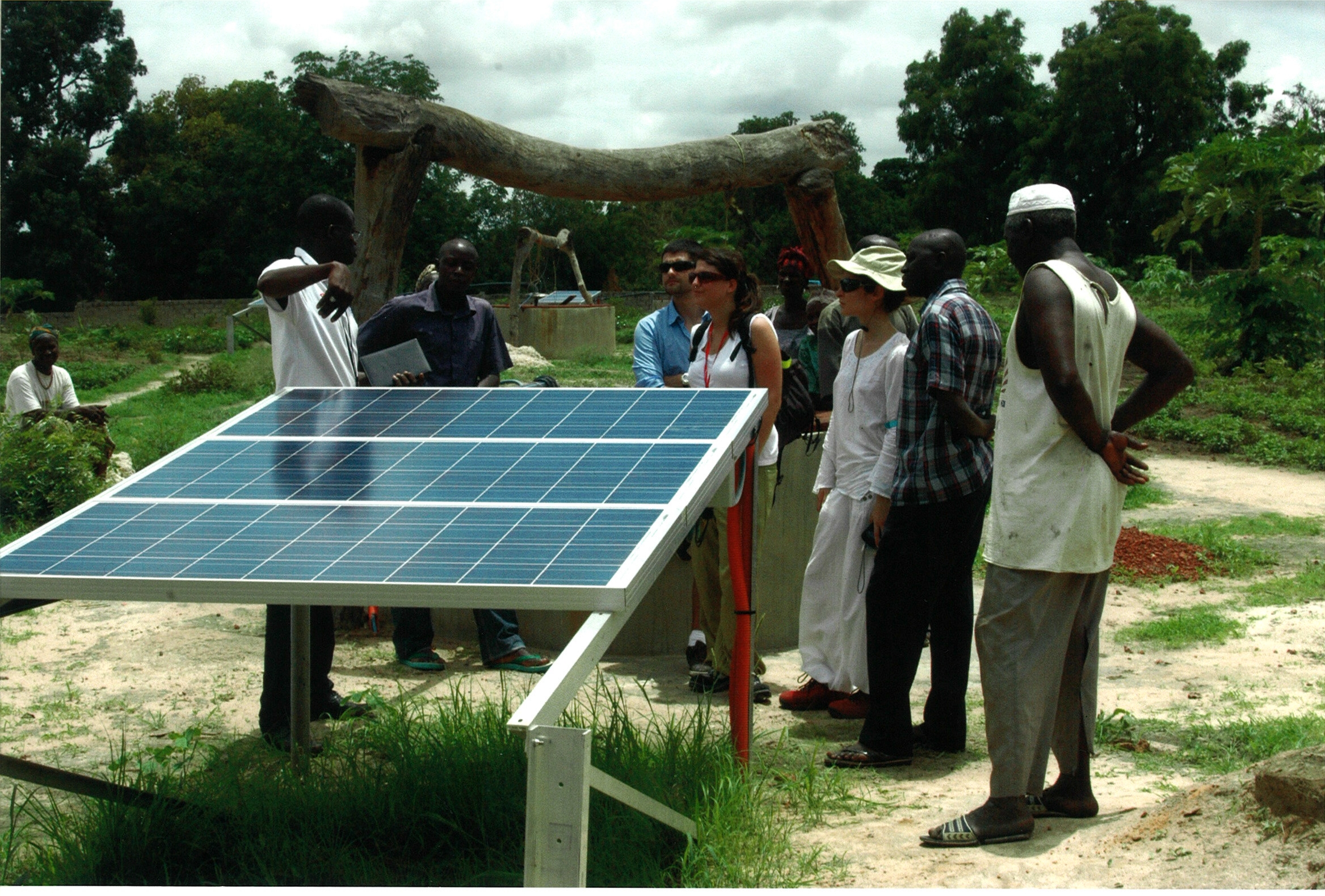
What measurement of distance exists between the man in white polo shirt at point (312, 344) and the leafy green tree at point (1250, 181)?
15.5 m

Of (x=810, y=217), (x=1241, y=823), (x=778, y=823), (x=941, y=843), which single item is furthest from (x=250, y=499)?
(x=810, y=217)

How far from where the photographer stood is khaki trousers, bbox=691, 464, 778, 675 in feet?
16.5

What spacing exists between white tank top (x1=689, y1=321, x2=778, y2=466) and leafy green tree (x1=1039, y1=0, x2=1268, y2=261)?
41384 millimetres

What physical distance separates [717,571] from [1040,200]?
225 cm

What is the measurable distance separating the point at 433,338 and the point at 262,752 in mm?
2169

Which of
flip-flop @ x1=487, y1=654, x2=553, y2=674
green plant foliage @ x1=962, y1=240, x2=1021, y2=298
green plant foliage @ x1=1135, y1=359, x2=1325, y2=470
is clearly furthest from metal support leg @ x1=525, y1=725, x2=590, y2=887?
green plant foliage @ x1=962, y1=240, x2=1021, y2=298

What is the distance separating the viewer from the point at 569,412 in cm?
408

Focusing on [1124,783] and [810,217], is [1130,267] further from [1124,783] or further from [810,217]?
[1124,783]

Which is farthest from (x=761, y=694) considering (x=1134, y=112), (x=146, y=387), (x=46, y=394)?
(x=1134, y=112)

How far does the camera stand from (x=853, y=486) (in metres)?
4.88

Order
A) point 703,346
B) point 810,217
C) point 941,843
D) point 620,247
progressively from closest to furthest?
point 941,843, point 703,346, point 810,217, point 620,247

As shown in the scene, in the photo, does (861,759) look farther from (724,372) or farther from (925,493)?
(724,372)

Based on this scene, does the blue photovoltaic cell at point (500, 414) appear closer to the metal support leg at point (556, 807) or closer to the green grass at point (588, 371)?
the metal support leg at point (556, 807)

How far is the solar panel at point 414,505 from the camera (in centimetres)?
271
